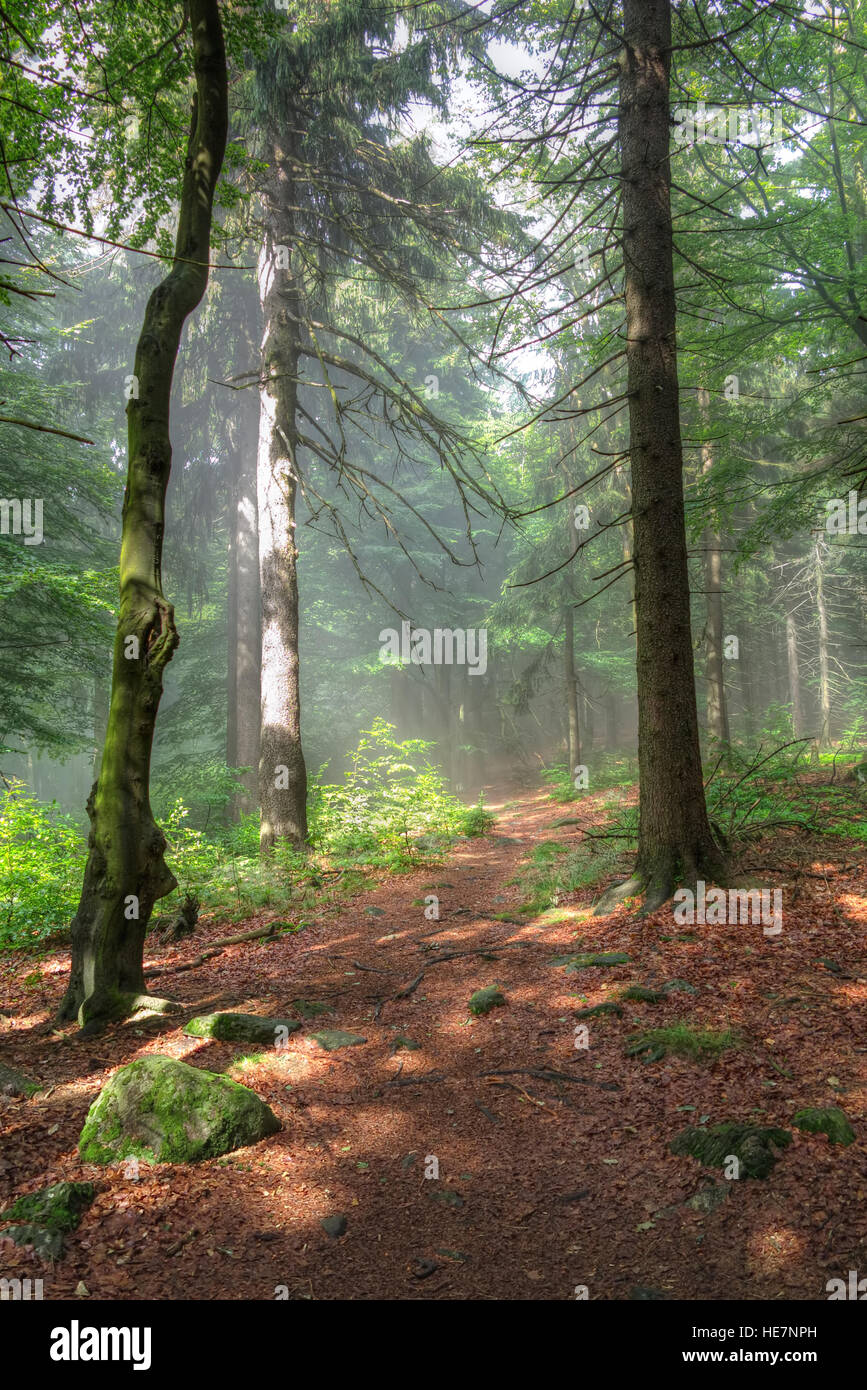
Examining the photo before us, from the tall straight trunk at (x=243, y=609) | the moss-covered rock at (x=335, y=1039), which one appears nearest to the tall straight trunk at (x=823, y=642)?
the tall straight trunk at (x=243, y=609)

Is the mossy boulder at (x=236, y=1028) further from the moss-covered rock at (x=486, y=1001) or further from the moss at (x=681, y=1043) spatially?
the moss at (x=681, y=1043)

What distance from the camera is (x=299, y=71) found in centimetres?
1019

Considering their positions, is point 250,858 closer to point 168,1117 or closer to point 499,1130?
point 168,1117

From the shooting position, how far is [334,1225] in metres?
3.34

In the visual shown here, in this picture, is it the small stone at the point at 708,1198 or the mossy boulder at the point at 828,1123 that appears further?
the mossy boulder at the point at 828,1123

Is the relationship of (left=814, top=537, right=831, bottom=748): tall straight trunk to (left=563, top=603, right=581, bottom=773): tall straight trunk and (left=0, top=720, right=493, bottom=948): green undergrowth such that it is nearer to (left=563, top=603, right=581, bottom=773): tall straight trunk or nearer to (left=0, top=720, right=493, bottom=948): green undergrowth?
(left=563, top=603, right=581, bottom=773): tall straight trunk

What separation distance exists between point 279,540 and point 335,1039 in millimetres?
7944

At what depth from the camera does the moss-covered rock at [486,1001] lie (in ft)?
18.3

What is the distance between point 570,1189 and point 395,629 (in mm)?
24169

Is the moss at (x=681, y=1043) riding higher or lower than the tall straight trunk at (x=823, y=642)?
lower

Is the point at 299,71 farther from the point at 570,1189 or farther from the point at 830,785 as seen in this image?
the point at 570,1189

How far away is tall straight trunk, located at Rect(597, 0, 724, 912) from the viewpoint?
647 cm

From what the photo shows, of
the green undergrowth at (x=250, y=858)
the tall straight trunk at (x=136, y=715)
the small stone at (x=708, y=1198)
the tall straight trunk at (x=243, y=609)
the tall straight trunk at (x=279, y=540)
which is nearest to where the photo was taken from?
the small stone at (x=708, y=1198)

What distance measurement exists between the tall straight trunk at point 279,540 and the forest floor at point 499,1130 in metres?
4.50
